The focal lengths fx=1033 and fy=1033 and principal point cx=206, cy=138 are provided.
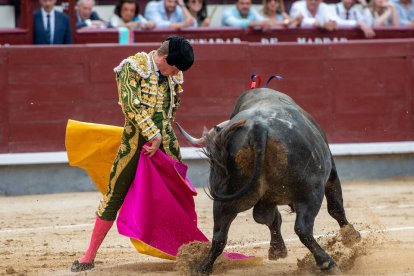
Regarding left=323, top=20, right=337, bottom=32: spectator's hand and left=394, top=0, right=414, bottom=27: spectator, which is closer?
left=323, top=20, right=337, bottom=32: spectator's hand

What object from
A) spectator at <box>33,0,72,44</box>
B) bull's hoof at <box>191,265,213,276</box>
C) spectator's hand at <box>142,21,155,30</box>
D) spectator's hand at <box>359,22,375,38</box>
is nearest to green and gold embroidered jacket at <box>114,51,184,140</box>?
bull's hoof at <box>191,265,213,276</box>

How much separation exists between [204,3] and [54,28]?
171cm

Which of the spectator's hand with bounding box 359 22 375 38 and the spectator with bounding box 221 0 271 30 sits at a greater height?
the spectator with bounding box 221 0 271 30

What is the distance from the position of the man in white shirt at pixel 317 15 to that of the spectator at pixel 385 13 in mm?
468

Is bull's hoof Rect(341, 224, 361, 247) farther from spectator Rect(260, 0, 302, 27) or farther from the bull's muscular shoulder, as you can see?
spectator Rect(260, 0, 302, 27)

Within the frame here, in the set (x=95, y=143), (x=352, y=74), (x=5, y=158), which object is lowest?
(x=5, y=158)

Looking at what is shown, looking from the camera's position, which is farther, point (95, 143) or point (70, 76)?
point (70, 76)

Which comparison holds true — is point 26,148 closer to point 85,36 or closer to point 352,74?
point 85,36

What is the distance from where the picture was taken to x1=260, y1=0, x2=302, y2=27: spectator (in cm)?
958

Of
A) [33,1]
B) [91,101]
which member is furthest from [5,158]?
[33,1]

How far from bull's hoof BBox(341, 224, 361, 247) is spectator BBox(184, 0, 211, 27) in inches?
177

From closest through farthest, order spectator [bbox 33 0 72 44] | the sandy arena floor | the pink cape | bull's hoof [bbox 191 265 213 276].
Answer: bull's hoof [bbox 191 265 213 276] < the pink cape < the sandy arena floor < spectator [bbox 33 0 72 44]

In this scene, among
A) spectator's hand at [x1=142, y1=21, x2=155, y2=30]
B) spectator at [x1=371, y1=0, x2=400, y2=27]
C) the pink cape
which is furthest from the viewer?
spectator at [x1=371, y1=0, x2=400, y2=27]

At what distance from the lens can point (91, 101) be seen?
342 inches
